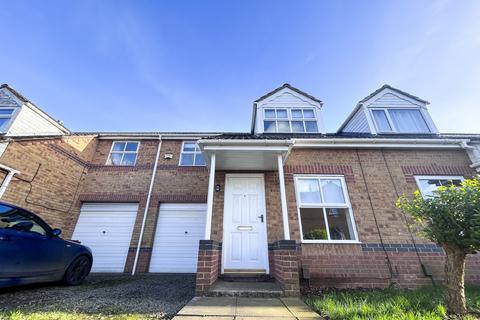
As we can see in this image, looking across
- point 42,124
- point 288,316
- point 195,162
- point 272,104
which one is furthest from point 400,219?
point 42,124

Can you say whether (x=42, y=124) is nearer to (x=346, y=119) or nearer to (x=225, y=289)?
(x=225, y=289)

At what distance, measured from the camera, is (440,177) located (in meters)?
6.02

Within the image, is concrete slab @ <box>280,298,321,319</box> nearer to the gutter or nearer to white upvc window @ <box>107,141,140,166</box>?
the gutter

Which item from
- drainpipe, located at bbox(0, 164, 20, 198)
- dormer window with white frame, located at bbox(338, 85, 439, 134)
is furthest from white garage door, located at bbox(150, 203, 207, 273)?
dormer window with white frame, located at bbox(338, 85, 439, 134)

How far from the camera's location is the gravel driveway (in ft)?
9.32

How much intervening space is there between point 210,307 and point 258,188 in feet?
11.5

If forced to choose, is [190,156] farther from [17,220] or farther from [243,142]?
[17,220]

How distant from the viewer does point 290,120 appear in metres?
8.08

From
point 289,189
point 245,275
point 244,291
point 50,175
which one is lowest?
point 244,291

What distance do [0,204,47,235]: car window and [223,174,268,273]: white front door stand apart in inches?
162

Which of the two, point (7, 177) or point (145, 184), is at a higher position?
point (145, 184)

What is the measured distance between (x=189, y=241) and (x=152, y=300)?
12.7 feet

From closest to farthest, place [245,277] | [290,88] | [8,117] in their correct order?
[245,277], [8,117], [290,88]

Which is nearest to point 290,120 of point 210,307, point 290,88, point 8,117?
point 290,88
